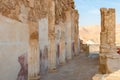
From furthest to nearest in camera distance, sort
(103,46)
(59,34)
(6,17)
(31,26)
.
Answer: (59,34)
(103,46)
(31,26)
(6,17)

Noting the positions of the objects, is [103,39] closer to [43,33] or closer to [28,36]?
[43,33]

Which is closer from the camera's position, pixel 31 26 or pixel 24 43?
pixel 24 43

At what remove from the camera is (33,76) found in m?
8.88

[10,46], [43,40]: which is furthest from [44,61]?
[10,46]

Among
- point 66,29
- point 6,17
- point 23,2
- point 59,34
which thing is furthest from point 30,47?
point 66,29

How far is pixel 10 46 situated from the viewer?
6660 mm

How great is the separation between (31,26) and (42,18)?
2.04 meters

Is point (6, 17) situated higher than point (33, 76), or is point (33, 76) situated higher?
point (6, 17)

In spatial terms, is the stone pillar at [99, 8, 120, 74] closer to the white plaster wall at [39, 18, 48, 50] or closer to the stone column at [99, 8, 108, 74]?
the stone column at [99, 8, 108, 74]

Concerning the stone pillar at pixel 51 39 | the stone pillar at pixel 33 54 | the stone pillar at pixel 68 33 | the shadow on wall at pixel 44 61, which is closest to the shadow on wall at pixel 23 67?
the stone pillar at pixel 33 54

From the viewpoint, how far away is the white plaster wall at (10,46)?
620 cm

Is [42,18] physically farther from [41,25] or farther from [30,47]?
[30,47]

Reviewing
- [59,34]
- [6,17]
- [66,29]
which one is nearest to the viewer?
[6,17]

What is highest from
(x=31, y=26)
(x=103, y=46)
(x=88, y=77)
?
(x=31, y=26)
